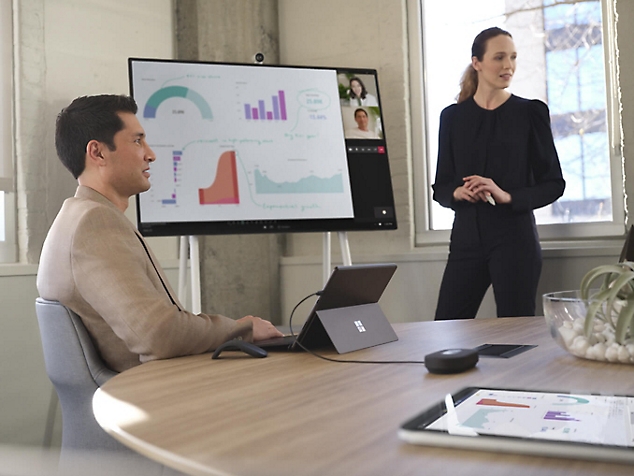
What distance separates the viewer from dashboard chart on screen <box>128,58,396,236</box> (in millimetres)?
3539

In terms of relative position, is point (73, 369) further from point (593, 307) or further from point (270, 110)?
point (270, 110)

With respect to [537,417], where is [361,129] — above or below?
above

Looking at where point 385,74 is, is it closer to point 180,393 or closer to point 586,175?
point 586,175

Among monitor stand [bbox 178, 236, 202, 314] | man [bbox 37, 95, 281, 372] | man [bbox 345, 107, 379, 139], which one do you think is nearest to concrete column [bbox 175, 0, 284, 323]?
monitor stand [bbox 178, 236, 202, 314]

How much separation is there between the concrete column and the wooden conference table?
3.02m

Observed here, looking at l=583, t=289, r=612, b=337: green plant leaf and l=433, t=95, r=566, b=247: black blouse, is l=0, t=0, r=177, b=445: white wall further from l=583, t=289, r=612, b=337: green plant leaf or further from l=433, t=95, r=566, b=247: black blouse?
l=583, t=289, r=612, b=337: green plant leaf

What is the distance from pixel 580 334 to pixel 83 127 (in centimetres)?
155

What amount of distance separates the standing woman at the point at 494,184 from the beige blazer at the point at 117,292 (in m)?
2.06

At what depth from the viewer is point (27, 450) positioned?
1.14ft

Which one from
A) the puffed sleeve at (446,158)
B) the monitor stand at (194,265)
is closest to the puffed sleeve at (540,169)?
the puffed sleeve at (446,158)

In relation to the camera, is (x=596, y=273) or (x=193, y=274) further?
(x=193, y=274)

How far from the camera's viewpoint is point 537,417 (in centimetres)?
80

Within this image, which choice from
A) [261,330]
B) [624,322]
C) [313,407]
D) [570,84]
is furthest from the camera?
[570,84]

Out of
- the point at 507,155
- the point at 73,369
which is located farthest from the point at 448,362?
the point at 507,155
